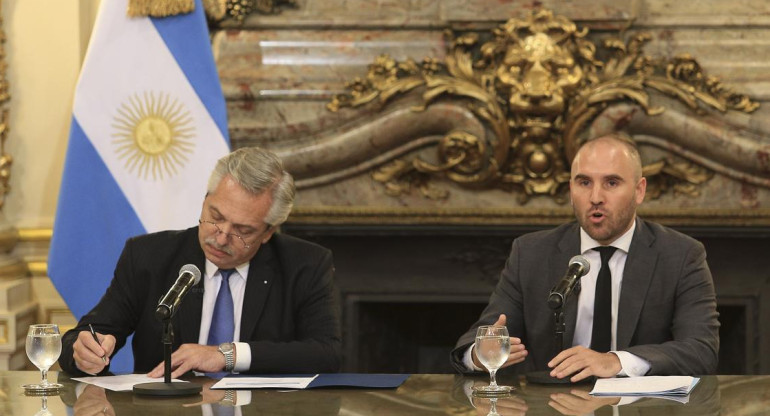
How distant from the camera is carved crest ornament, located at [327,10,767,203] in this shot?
15.0 ft

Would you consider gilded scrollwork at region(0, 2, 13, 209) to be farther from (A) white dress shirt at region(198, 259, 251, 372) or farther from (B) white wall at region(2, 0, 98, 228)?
(A) white dress shirt at region(198, 259, 251, 372)

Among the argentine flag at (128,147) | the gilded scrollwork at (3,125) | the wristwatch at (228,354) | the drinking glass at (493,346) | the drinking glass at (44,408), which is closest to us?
the drinking glass at (44,408)

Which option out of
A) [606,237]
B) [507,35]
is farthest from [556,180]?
[606,237]

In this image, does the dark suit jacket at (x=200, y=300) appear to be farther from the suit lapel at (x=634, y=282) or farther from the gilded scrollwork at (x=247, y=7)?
the gilded scrollwork at (x=247, y=7)

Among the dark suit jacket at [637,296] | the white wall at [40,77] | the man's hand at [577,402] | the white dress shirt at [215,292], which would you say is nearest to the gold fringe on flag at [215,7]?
the white wall at [40,77]

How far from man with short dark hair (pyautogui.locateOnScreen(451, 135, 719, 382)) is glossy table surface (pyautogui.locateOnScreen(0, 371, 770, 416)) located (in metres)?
0.49

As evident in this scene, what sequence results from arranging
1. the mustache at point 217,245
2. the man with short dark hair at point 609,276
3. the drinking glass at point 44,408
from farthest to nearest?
the man with short dark hair at point 609,276, the mustache at point 217,245, the drinking glass at point 44,408

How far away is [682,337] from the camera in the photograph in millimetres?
3057

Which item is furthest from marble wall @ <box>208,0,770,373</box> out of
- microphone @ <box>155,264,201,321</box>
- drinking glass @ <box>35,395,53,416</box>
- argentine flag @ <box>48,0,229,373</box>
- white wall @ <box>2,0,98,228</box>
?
drinking glass @ <box>35,395,53,416</box>

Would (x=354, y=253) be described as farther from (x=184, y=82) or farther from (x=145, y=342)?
(x=145, y=342)

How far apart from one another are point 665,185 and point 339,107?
139 cm

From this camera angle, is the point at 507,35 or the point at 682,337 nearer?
the point at 682,337

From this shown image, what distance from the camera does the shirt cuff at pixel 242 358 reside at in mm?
2885

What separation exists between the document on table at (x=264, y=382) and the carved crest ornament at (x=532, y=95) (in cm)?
205
